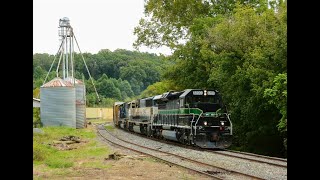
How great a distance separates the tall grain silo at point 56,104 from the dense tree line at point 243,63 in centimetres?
1134

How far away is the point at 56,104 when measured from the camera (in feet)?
139

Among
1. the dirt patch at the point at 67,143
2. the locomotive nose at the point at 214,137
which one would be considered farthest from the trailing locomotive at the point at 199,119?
the dirt patch at the point at 67,143

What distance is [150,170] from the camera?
13.5 metres

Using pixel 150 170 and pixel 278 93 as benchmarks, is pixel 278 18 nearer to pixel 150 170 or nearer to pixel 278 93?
A: pixel 278 93

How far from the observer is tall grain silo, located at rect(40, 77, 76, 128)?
139 feet

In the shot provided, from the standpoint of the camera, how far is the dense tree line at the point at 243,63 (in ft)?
69.4

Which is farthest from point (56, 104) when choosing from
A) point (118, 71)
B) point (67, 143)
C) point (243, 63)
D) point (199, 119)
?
point (118, 71)

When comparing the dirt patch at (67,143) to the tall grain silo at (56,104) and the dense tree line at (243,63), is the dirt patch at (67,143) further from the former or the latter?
the tall grain silo at (56,104)

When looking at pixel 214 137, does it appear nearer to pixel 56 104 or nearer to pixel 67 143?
pixel 67 143
